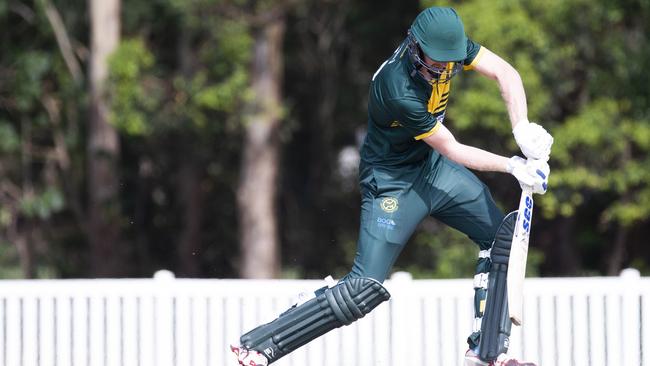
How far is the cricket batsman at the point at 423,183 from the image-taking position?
18.3ft

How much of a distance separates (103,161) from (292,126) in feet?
11.8

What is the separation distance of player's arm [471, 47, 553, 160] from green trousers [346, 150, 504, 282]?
1.41 ft

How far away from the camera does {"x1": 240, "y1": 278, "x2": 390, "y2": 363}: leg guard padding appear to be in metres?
5.80

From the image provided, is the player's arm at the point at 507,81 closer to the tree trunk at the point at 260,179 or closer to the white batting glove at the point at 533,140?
the white batting glove at the point at 533,140

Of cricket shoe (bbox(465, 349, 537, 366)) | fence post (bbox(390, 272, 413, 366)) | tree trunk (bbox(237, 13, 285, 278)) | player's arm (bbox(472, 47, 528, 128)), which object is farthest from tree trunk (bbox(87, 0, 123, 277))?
cricket shoe (bbox(465, 349, 537, 366))

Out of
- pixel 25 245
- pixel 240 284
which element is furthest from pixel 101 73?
pixel 240 284

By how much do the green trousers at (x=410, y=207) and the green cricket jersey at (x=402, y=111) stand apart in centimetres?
7

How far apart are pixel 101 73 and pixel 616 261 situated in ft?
28.8

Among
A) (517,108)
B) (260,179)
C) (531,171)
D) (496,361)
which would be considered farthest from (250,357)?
(260,179)

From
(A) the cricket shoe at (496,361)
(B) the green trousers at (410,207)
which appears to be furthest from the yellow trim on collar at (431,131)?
(A) the cricket shoe at (496,361)

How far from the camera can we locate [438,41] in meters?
5.51

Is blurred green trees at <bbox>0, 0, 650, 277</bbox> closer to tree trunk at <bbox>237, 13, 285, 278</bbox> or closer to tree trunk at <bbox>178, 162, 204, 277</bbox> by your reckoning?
tree trunk at <bbox>178, 162, 204, 277</bbox>

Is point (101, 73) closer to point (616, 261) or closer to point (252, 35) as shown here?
point (252, 35)

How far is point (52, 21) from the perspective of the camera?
21.8m
